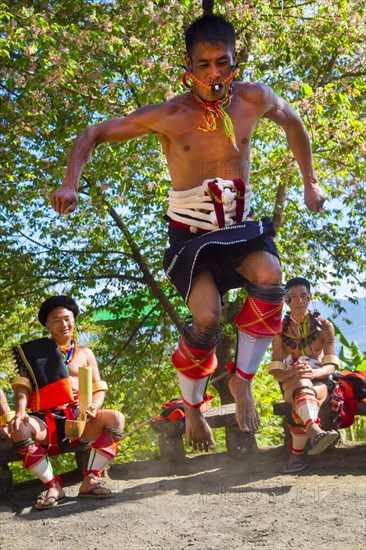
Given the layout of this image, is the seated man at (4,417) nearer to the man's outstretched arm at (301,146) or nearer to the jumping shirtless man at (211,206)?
the jumping shirtless man at (211,206)

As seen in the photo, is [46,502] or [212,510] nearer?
[212,510]

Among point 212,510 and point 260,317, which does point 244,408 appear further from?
point 212,510

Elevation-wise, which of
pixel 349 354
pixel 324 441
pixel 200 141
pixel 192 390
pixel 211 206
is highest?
pixel 200 141

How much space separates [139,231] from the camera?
30.5 feet

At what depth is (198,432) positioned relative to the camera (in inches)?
131

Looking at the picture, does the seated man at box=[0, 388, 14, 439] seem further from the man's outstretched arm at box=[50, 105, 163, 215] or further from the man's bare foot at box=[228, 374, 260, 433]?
the man's outstretched arm at box=[50, 105, 163, 215]

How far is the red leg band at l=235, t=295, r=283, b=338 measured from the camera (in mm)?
3221

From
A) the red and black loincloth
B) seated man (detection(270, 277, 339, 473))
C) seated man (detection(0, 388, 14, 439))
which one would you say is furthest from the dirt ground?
the red and black loincloth

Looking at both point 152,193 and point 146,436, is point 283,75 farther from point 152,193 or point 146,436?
point 146,436

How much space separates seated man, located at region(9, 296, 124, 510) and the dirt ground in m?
0.22

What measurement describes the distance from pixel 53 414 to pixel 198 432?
2387mm

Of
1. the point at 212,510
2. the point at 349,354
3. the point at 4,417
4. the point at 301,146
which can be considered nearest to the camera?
the point at 301,146

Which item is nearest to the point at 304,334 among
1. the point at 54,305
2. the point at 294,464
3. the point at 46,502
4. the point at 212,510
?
the point at 294,464

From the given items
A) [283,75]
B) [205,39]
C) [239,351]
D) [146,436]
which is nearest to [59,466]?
[146,436]
